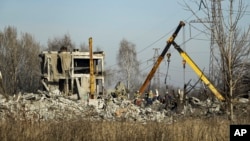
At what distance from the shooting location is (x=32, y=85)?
65.6 m

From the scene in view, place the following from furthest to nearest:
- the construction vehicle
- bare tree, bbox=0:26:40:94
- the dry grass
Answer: bare tree, bbox=0:26:40:94 < the construction vehicle < the dry grass

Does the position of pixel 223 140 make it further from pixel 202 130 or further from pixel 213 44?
pixel 213 44

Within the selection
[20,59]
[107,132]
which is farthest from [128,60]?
[107,132]

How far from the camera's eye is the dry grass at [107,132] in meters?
10.1

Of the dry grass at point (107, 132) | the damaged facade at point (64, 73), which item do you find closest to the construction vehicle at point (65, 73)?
the damaged facade at point (64, 73)

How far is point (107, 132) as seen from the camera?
10.4m

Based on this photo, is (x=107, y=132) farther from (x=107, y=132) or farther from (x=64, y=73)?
(x=64, y=73)

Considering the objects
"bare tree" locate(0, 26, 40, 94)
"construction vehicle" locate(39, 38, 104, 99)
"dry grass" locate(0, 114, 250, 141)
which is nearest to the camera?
"dry grass" locate(0, 114, 250, 141)

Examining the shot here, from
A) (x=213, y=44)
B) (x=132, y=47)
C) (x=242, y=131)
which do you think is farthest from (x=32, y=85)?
(x=242, y=131)

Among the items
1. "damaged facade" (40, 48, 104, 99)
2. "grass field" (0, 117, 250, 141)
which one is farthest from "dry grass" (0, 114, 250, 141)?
"damaged facade" (40, 48, 104, 99)

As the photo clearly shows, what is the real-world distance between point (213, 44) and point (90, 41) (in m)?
26.0

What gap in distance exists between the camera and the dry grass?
10.1 meters

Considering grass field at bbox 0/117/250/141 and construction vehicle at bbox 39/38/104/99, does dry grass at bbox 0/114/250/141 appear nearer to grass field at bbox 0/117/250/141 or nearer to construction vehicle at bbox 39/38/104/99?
grass field at bbox 0/117/250/141

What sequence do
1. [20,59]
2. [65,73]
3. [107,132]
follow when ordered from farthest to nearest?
1. [20,59]
2. [65,73]
3. [107,132]
